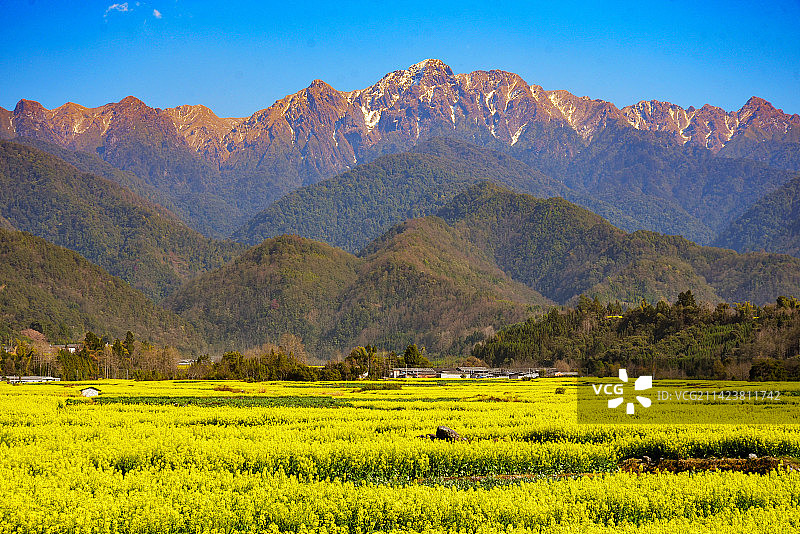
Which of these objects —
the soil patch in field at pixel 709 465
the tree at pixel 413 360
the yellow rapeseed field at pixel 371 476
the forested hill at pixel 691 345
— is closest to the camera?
the yellow rapeseed field at pixel 371 476

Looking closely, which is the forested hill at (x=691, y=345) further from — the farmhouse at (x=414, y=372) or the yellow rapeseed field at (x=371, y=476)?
the yellow rapeseed field at (x=371, y=476)

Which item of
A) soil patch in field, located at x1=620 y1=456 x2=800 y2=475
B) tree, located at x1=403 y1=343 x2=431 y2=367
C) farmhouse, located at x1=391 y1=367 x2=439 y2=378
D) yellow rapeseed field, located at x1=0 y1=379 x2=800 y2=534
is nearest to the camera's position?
yellow rapeseed field, located at x1=0 y1=379 x2=800 y2=534

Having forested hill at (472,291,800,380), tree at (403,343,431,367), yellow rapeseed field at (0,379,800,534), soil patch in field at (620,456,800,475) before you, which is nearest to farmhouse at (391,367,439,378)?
tree at (403,343,431,367)

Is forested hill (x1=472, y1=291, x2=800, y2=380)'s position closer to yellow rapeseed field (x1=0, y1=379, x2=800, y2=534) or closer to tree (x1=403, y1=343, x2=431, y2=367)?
tree (x1=403, y1=343, x2=431, y2=367)

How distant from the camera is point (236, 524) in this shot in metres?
19.6

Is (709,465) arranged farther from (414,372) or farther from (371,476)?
(414,372)

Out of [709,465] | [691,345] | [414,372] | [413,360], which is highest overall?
[709,465]

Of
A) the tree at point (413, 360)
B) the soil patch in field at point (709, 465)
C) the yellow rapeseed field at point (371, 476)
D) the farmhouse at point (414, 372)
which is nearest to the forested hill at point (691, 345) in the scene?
the tree at point (413, 360)

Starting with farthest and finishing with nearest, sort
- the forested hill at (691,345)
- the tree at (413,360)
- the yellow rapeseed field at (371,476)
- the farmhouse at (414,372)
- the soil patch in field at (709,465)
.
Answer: the tree at (413,360), the farmhouse at (414,372), the forested hill at (691,345), the soil patch in field at (709,465), the yellow rapeseed field at (371,476)

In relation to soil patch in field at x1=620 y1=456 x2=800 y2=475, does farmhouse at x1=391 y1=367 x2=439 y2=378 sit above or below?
below

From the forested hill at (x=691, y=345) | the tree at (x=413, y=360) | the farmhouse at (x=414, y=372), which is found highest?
the forested hill at (x=691, y=345)

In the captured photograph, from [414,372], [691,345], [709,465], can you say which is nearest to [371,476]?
[709,465]

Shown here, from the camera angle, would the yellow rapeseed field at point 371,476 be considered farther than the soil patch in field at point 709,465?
No

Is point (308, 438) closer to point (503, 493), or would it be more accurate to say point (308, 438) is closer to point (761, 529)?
point (503, 493)
